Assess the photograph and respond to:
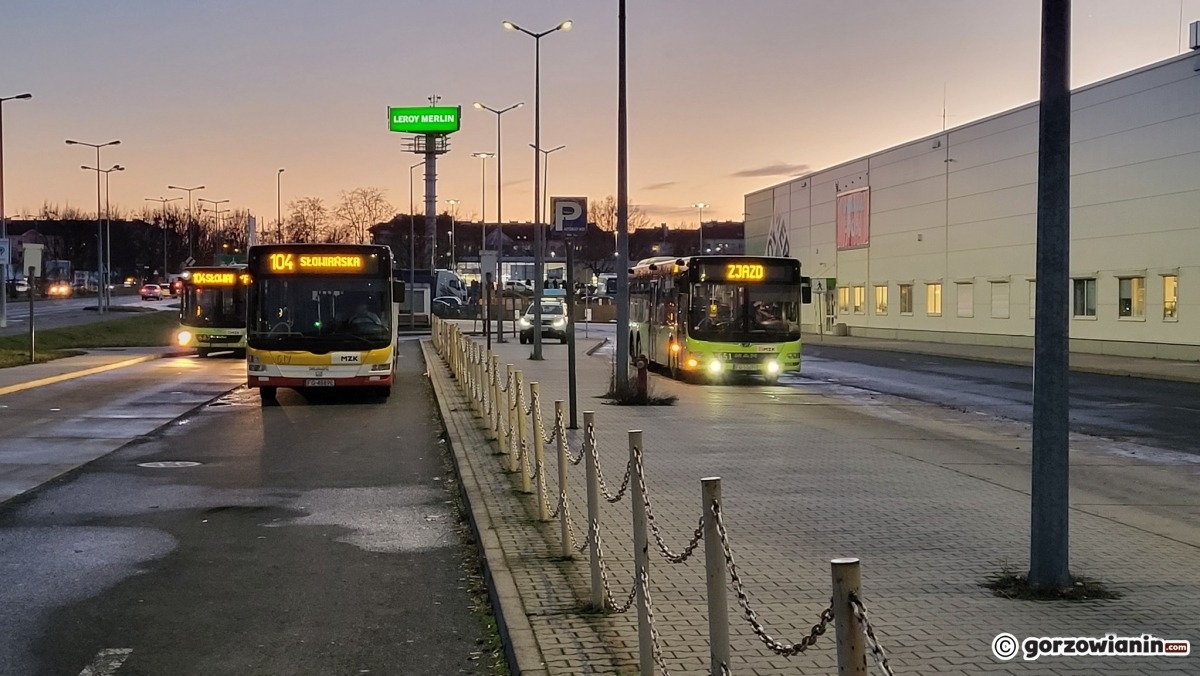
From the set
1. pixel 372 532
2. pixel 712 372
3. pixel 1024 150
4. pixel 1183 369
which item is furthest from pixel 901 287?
pixel 372 532

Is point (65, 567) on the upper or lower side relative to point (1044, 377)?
lower

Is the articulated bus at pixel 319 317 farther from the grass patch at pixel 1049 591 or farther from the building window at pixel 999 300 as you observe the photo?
the building window at pixel 999 300

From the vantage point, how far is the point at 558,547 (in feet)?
26.1

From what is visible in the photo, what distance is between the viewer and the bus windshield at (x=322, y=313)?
67.1ft

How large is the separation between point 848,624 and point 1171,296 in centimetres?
3703

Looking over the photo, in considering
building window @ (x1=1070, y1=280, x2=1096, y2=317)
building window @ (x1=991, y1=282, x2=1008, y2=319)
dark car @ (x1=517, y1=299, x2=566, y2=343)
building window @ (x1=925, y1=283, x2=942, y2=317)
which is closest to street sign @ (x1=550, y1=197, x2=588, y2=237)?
building window @ (x1=1070, y1=280, x2=1096, y2=317)

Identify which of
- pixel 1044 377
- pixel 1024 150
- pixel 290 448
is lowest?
pixel 290 448

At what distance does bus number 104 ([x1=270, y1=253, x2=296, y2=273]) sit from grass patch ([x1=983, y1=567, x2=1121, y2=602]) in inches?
644

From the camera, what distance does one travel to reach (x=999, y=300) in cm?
4584

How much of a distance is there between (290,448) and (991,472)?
862cm

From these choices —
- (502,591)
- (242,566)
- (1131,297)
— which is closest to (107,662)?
(502,591)

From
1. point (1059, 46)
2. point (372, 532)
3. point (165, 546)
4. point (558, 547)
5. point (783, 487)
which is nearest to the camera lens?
point (1059, 46)

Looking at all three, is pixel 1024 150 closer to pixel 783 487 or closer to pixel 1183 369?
pixel 1183 369

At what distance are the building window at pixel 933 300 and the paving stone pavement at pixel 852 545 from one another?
119 ft
